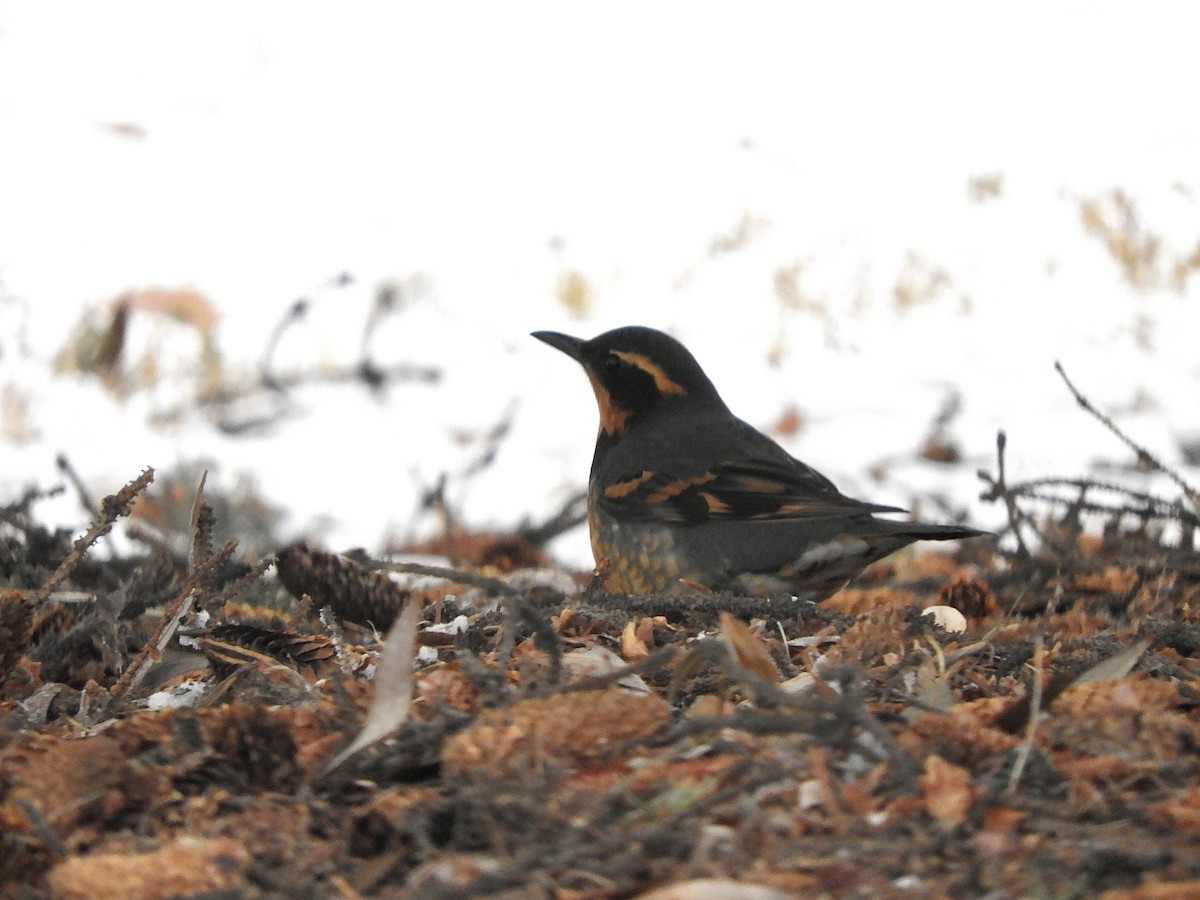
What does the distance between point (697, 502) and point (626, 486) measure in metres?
0.26

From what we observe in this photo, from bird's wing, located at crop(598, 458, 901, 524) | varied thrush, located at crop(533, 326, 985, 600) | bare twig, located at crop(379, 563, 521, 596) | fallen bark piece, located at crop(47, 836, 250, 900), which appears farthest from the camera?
bird's wing, located at crop(598, 458, 901, 524)

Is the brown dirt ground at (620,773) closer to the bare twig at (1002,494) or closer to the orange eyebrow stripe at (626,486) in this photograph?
the bare twig at (1002,494)

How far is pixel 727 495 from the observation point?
5430 millimetres

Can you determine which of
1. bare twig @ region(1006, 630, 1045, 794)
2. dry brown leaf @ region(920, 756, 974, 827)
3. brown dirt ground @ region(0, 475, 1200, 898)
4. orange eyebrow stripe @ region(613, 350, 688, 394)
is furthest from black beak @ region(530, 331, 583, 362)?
dry brown leaf @ region(920, 756, 974, 827)

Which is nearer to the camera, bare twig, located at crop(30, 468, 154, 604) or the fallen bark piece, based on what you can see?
the fallen bark piece

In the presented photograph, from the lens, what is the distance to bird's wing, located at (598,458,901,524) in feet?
17.4

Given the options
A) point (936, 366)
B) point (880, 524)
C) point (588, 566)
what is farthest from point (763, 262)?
point (880, 524)

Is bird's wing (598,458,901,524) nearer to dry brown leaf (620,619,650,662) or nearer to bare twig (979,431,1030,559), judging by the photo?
bare twig (979,431,1030,559)

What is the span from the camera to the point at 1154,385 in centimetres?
837

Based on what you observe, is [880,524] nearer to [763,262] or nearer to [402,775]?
[402,775]

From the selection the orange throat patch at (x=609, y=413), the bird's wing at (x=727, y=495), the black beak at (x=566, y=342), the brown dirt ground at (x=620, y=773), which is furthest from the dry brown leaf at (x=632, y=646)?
the black beak at (x=566, y=342)

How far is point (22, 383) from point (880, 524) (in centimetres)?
470

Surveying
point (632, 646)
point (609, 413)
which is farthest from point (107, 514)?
point (609, 413)

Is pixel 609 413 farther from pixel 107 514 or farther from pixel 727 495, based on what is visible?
pixel 107 514
